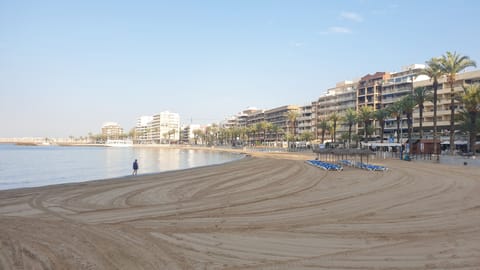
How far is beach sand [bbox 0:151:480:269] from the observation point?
809 cm

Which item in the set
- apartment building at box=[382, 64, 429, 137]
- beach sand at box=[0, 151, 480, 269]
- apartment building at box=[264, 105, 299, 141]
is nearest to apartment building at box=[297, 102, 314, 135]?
apartment building at box=[264, 105, 299, 141]

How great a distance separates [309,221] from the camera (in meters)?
12.2

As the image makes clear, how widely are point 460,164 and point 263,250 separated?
39390 mm

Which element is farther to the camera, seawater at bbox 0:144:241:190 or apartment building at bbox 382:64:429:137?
apartment building at bbox 382:64:429:137

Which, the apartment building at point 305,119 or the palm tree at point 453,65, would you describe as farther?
the apartment building at point 305,119

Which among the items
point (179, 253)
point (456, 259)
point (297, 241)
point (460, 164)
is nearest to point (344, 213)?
point (297, 241)

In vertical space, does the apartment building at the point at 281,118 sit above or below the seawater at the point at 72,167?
above

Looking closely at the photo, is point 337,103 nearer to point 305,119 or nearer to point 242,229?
point 305,119

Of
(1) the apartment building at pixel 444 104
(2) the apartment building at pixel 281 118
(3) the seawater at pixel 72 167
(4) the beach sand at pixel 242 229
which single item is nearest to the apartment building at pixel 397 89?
(1) the apartment building at pixel 444 104

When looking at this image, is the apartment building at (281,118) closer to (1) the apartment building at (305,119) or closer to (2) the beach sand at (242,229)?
(1) the apartment building at (305,119)

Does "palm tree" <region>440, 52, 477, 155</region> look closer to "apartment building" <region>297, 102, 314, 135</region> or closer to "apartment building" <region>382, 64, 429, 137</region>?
"apartment building" <region>382, 64, 429, 137</region>

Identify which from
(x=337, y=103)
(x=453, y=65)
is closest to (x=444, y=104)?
(x=453, y=65)

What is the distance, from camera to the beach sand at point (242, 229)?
8.09m

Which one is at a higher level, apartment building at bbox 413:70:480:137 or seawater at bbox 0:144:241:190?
apartment building at bbox 413:70:480:137
